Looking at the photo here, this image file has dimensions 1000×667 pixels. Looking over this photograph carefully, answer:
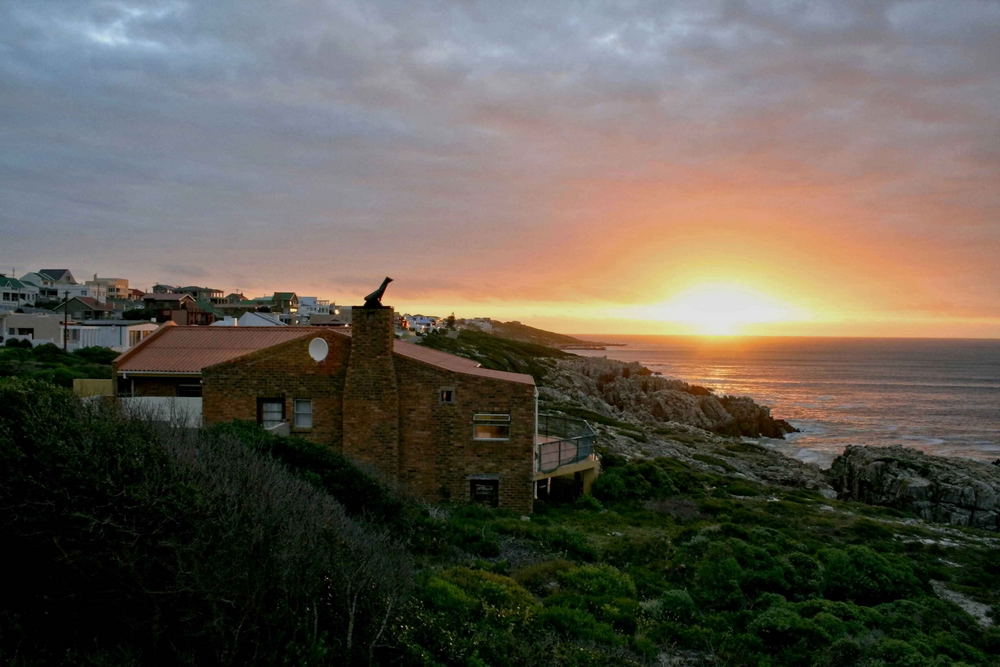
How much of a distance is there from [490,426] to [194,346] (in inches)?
549

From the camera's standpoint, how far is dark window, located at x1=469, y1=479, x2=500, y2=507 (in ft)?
68.4

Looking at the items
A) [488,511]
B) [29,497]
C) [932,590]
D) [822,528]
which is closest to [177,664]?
[29,497]

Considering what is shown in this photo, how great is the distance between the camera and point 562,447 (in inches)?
964

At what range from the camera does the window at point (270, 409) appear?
68.7ft

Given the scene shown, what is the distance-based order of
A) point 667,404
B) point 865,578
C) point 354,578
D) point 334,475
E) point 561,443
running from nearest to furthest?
point 354,578, point 334,475, point 865,578, point 561,443, point 667,404

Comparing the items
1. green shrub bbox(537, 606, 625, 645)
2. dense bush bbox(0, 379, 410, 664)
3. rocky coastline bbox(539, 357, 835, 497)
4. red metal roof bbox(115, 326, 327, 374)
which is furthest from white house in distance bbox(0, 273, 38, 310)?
green shrub bbox(537, 606, 625, 645)

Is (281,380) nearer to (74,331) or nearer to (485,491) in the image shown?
(485,491)

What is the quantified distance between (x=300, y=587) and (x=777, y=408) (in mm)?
91559

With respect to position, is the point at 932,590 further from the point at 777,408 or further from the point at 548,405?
the point at 777,408

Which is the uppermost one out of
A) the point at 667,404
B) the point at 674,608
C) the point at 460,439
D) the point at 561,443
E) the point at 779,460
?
the point at 460,439

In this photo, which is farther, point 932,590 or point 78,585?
point 932,590

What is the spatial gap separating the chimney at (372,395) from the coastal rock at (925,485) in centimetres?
2755

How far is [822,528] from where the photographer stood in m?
23.1

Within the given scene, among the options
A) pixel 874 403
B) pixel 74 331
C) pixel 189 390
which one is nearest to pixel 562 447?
pixel 189 390
